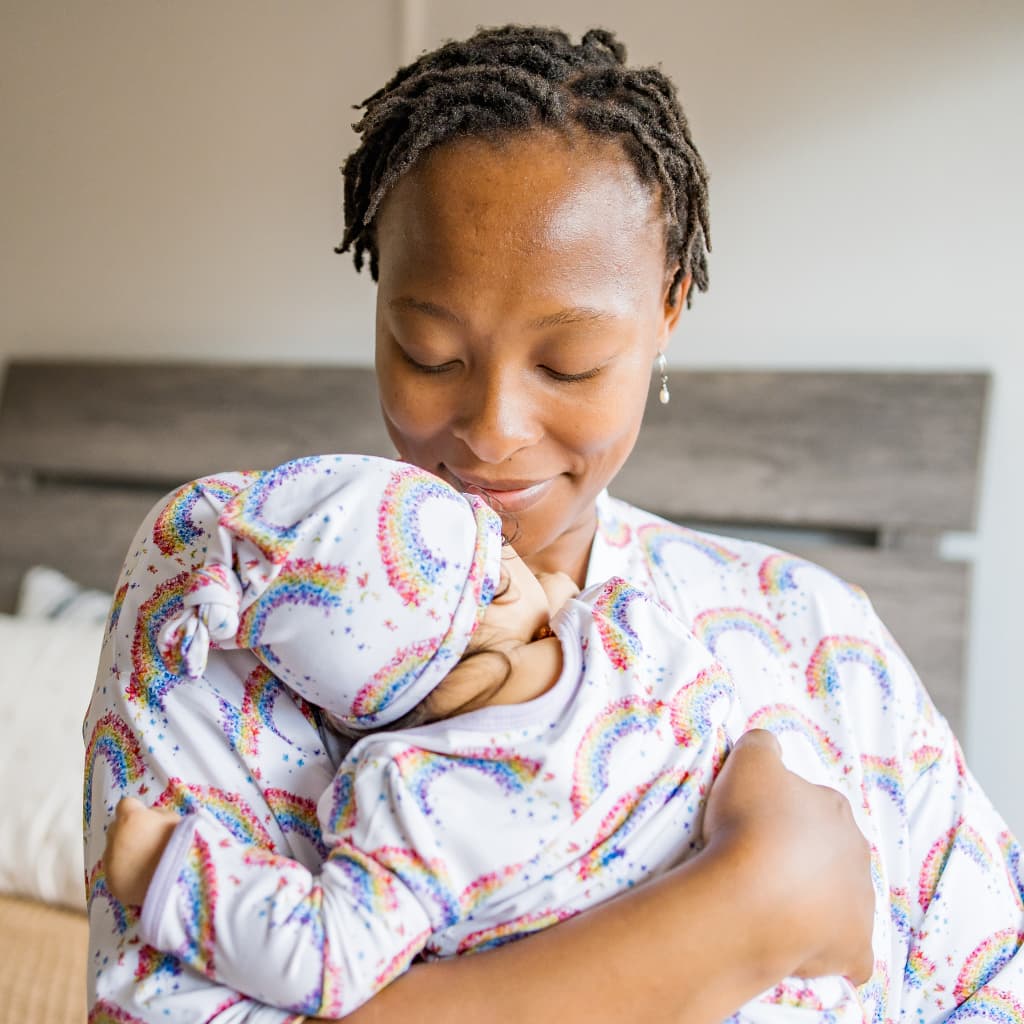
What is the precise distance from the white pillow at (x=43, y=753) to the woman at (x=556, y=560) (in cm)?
130

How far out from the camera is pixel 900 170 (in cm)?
208

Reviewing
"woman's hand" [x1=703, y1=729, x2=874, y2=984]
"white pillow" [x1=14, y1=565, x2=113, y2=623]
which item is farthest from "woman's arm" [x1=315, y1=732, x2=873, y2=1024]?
"white pillow" [x1=14, y1=565, x2=113, y2=623]

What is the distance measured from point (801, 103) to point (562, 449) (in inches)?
55.7

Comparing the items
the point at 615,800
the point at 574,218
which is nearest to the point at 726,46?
the point at 574,218

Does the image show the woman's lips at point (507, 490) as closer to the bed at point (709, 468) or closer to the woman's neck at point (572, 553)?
the woman's neck at point (572, 553)

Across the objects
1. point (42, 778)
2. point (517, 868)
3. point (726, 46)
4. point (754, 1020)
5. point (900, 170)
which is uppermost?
point (726, 46)

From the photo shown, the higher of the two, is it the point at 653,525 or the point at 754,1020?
the point at 653,525

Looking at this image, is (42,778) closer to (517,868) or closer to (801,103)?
(517,868)

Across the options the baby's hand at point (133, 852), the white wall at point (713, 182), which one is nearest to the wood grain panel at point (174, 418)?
the white wall at point (713, 182)

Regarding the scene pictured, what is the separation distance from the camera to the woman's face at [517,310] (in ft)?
3.10

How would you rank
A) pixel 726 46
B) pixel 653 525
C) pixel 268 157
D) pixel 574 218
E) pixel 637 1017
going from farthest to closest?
pixel 268 157
pixel 726 46
pixel 653 525
pixel 574 218
pixel 637 1017

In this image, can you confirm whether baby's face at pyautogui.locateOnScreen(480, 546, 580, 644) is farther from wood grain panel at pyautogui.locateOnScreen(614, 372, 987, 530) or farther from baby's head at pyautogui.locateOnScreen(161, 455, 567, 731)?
wood grain panel at pyautogui.locateOnScreen(614, 372, 987, 530)

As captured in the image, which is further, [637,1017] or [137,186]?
[137,186]

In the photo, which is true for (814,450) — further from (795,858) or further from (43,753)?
(43,753)
